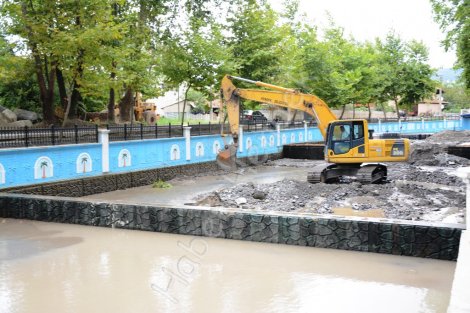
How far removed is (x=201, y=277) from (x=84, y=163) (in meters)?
8.78

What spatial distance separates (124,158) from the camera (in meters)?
16.5

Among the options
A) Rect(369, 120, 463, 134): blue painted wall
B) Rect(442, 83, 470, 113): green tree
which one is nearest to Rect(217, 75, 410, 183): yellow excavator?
Rect(369, 120, 463, 134): blue painted wall

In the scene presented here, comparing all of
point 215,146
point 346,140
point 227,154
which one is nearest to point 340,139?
point 346,140

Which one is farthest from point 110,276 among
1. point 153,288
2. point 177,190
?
point 177,190

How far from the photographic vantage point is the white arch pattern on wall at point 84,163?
14587mm

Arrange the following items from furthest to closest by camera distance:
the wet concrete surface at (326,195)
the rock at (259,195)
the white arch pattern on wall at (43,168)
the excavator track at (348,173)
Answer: the excavator track at (348,173) < the rock at (259,195) < the white arch pattern on wall at (43,168) < the wet concrete surface at (326,195)

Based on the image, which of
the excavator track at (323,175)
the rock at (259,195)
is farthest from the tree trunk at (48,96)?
the excavator track at (323,175)

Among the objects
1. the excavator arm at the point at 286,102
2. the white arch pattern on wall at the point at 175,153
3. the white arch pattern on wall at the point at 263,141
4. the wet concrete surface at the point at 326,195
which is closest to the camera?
the wet concrete surface at the point at 326,195

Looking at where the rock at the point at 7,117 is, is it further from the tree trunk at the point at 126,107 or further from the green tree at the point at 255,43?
the green tree at the point at 255,43

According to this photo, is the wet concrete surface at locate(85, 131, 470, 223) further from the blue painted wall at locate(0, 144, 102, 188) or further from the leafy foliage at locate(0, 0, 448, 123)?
the leafy foliage at locate(0, 0, 448, 123)

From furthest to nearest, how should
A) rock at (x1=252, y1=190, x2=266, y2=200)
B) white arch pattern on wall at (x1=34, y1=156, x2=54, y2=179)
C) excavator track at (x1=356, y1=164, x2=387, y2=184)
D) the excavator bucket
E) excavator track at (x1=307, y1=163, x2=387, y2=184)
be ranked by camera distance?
1. the excavator bucket
2. excavator track at (x1=307, y1=163, x2=387, y2=184)
3. excavator track at (x1=356, y1=164, x2=387, y2=184)
4. rock at (x1=252, y1=190, x2=266, y2=200)
5. white arch pattern on wall at (x1=34, y1=156, x2=54, y2=179)

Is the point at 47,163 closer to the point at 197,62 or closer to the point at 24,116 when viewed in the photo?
the point at 197,62

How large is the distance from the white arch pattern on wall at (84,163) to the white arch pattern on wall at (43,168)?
3.39 feet

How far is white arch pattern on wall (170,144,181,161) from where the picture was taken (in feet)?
62.6
